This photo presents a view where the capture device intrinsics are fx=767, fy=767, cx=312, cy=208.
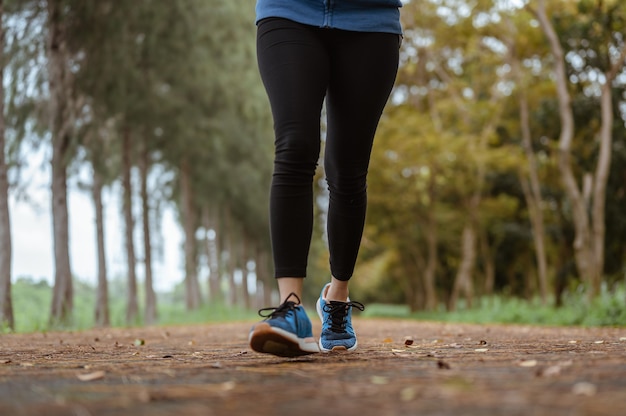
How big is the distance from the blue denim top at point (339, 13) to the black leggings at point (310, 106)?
0.11 ft

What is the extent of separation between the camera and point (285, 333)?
2.79 meters

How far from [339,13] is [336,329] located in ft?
4.66

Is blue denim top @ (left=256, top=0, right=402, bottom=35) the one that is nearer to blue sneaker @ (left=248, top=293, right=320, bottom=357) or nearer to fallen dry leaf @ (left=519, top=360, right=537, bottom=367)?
blue sneaker @ (left=248, top=293, right=320, bottom=357)

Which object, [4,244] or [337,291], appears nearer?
[337,291]

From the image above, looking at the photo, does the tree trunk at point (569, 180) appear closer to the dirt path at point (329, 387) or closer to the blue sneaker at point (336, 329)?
the blue sneaker at point (336, 329)

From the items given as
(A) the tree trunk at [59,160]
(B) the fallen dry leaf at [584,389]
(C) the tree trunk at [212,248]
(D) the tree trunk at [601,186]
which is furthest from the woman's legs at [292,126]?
(C) the tree trunk at [212,248]

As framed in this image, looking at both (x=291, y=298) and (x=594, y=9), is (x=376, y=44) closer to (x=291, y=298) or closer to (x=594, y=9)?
(x=291, y=298)

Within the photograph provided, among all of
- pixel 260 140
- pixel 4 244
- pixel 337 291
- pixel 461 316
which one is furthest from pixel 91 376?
pixel 260 140

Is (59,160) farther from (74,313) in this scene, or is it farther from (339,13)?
(339,13)

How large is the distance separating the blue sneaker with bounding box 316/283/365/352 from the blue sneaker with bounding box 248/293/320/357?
0.49 meters

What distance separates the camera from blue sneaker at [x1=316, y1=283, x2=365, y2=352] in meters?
3.54

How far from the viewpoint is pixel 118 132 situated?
15586 millimetres

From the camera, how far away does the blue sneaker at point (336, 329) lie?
3.54m

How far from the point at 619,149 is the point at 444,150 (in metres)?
4.42
